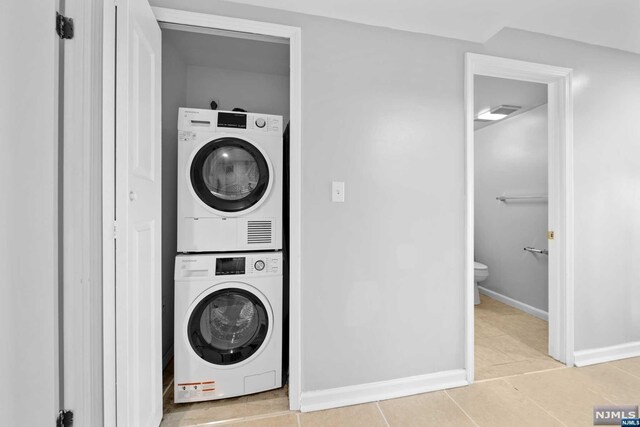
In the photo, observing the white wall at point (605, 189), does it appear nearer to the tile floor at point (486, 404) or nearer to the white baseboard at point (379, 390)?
the tile floor at point (486, 404)

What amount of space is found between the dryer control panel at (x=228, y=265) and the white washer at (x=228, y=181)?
0.06 meters

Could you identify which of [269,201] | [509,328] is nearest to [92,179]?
[269,201]

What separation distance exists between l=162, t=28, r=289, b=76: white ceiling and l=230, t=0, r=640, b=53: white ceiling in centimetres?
54

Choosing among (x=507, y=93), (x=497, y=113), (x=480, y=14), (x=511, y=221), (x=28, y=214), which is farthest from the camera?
(x=511, y=221)

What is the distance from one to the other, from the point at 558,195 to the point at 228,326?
248 cm

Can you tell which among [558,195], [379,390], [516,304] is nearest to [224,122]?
[379,390]

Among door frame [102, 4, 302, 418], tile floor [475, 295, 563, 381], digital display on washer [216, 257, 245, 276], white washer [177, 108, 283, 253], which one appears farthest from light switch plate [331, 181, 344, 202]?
tile floor [475, 295, 563, 381]

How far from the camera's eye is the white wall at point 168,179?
2.05m

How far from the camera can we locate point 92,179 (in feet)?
3.41

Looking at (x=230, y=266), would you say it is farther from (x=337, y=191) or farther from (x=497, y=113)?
(x=497, y=113)

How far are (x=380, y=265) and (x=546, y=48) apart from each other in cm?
195

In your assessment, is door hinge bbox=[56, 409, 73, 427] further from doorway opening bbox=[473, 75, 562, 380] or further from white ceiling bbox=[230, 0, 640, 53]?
doorway opening bbox=[473, 75, 562, 380]

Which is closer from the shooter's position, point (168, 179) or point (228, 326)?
point (228, 326)

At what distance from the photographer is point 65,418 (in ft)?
3.21
